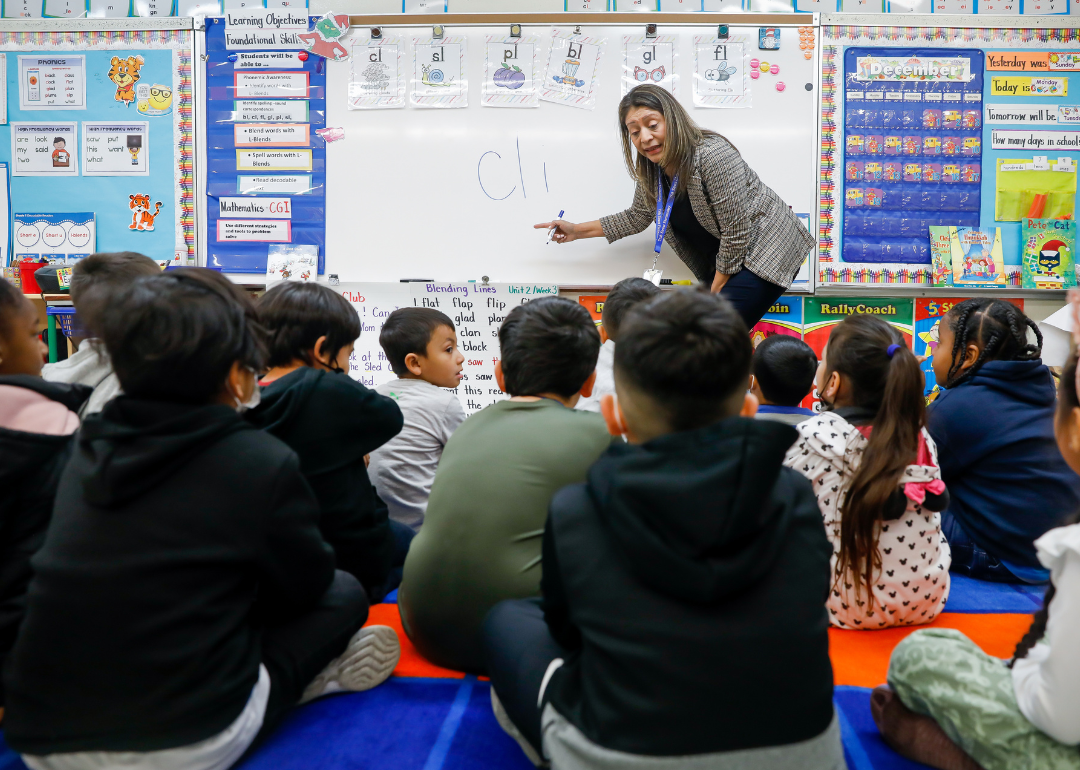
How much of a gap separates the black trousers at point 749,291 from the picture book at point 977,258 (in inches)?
39.8

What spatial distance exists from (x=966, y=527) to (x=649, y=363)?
1.81 meters

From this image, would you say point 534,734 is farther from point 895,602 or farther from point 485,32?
point 485,32

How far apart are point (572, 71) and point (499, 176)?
0.60 metres

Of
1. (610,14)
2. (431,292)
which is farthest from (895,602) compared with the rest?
(610,14)

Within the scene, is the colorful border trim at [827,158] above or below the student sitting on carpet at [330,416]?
above

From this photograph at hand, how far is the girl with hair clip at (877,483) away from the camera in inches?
63.9

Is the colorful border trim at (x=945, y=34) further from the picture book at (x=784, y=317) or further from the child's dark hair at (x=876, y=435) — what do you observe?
the child's dark hair at (x=876, y=435)

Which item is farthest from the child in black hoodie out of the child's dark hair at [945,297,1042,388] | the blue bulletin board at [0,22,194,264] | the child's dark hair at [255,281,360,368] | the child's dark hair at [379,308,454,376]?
the blue bulletin board at [0,22,194,264]

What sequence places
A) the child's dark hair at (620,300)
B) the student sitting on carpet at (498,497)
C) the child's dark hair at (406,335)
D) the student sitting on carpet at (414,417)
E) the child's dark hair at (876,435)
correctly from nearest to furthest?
the student sitting on carpet at (498,497)
the child's dark hair at (876,435)
the student sitting on carpet at (414,417)
the child's dark hair at (406,335)
the child's dark hair at (620,300)

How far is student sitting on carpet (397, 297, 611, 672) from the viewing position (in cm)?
133

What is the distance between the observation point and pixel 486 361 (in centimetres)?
335

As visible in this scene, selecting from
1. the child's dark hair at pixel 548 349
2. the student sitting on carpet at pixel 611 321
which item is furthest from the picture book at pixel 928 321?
the child's dark hair at pixel 548 349

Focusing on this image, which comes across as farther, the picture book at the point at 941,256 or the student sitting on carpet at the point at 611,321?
the picture book at the point at 941,256

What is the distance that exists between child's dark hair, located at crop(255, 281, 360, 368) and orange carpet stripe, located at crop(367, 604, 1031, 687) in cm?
71
